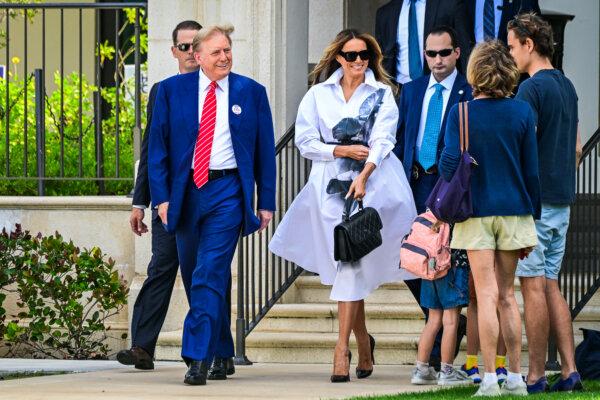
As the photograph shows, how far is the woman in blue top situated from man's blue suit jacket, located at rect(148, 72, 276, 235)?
1.29 meters

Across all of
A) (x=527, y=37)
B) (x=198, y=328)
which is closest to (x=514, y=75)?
(x=527, y=37)

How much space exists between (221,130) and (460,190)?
159 centimetres

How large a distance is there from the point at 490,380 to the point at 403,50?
3.59m

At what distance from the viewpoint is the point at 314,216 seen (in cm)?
955

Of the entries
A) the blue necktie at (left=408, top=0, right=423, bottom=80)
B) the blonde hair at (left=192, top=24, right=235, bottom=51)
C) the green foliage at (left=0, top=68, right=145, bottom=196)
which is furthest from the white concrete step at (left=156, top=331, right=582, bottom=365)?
the blonde hair at (left=192, top=24, right=235, bottom=51)

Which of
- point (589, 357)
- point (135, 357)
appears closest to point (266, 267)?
point (135, 357)

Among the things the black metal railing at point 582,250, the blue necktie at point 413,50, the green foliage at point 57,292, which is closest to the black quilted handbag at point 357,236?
the black metal railing at point 582,250

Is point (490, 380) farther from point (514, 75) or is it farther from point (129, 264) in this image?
point (129, 264)

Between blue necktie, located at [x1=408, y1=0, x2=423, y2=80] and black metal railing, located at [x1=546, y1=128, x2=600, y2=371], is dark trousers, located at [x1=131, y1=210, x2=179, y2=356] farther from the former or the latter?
black metal railing, located at [x1=546, y1=128, x2=600, y2=371]

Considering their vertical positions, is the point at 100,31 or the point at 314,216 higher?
the point at 100,31

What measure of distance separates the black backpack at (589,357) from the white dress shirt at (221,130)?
2.23 metres

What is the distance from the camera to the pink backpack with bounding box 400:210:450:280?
349 inches

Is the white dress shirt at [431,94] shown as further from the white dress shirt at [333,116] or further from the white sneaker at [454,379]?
the white sneaker at [454,379]

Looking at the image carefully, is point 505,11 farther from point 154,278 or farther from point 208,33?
point 154,278
